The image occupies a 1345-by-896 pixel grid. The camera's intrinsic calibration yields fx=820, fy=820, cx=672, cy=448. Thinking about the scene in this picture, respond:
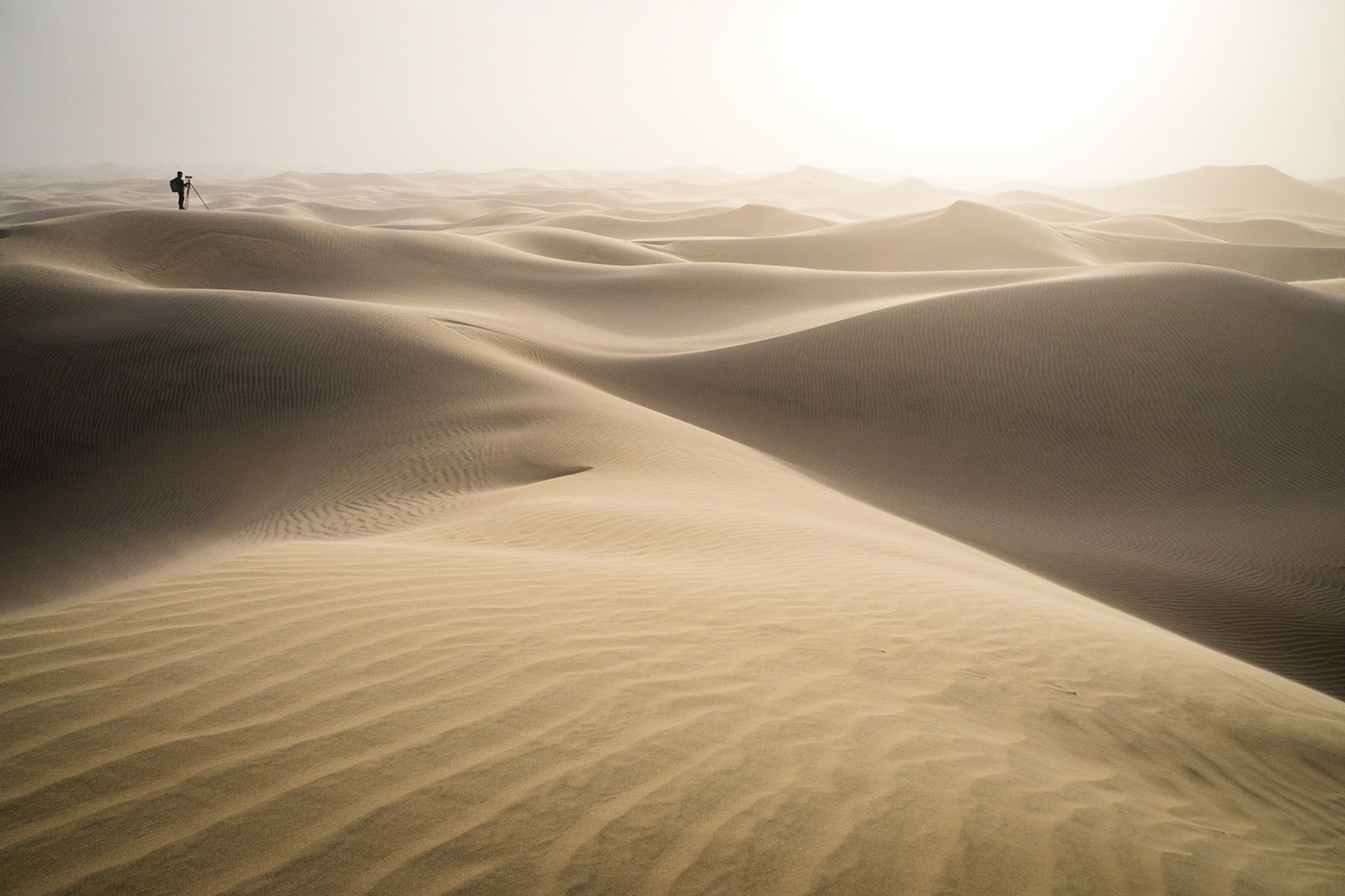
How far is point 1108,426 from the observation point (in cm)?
→ 1239

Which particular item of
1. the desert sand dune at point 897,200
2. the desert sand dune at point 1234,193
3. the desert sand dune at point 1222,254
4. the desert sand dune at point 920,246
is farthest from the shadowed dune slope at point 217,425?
the desert sand dune at point 1234,193

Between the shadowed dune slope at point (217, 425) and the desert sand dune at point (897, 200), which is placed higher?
the desert sand dune at point (897, 200)

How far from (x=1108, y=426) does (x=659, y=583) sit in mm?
10355

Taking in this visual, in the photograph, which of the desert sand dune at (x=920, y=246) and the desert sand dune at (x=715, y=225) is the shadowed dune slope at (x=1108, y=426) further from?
the desert sand dune at (x=715, y=225)

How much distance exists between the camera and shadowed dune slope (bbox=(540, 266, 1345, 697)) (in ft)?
29.5

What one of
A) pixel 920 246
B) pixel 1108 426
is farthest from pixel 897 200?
pixel 1108 426

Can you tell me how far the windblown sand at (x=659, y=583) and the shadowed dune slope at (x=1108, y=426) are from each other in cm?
8

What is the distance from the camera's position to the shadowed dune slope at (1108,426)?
8.99m

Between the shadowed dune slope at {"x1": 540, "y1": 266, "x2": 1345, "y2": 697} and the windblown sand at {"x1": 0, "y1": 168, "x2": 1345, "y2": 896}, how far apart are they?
0.25ft

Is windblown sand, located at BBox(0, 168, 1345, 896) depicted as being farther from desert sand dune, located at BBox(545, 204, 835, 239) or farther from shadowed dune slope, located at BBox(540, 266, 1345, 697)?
desert sand dune, located at BBox(545, 204, 835, 239)

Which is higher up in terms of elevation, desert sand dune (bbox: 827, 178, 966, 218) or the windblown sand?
desert sand dune (bbox: 827, 178, 966, 218)

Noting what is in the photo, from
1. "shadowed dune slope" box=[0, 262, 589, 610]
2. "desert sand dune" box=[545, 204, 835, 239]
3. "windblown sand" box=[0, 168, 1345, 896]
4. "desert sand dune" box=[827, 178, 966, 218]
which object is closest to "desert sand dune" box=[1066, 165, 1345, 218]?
"desert sand dune" box=[827, 178, 966, 218]

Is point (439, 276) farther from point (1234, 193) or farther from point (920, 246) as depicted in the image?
point (1234, 193)

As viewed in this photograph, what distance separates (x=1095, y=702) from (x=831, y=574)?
5.71ft
